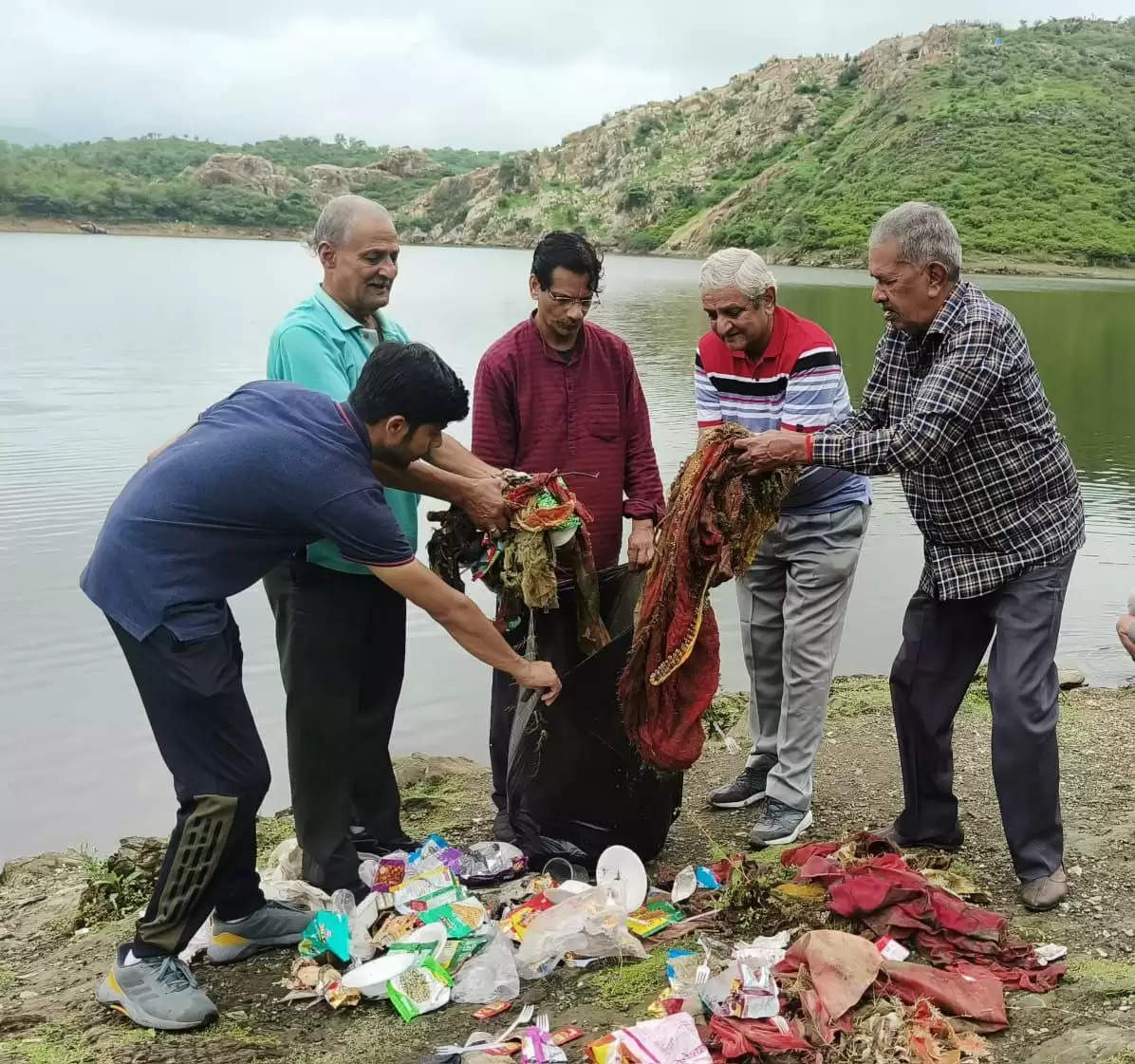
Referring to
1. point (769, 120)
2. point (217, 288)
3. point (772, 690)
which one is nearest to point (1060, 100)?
point (769, 120)

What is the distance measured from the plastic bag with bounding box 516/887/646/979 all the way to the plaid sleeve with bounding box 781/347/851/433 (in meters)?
1.68

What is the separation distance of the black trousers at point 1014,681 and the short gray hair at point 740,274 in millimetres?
1167

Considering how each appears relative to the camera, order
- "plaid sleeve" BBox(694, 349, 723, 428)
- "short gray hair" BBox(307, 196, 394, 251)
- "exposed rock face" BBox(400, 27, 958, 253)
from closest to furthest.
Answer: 1. "short gray hair" BBox(307, 196, 394, 251)
2. "plaid sleeve" BBox(694, 349, 723, 428)
3. "exposed rock face" BBox(400, 27, 958, 253)

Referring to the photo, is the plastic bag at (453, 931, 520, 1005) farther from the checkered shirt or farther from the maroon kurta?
the checkered shirt

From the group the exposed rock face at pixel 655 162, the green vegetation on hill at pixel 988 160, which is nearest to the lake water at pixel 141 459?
the green vegetation on hill at pixel 988 160

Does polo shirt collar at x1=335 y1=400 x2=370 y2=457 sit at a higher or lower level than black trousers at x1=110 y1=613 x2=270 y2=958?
higher

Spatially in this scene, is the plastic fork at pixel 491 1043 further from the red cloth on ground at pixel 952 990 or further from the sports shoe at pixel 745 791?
the sports shoe at pixel 745 791

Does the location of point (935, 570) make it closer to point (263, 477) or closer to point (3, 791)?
point (263, 477)

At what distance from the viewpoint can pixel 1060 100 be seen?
2379 inches

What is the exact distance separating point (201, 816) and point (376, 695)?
908 millimetres

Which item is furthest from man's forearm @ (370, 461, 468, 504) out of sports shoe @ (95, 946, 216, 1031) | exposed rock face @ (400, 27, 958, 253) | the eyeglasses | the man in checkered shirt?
exposed rock face @ (400, 27, 958, 253)

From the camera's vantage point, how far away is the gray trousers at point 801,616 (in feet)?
13.0

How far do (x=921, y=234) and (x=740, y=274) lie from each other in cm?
57

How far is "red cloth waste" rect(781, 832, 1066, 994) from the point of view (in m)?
3.04
